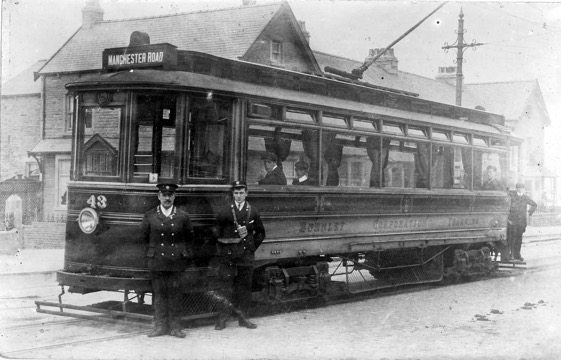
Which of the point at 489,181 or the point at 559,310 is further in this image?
the point at 489,181

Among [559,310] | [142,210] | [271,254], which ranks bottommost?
[559,310]

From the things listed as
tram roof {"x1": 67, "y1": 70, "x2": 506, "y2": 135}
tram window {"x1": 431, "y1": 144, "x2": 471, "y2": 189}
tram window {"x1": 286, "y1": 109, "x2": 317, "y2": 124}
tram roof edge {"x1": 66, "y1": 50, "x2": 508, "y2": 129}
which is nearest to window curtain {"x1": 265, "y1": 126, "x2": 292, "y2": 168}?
tram window {"x1": 286, "y1": 109, "x2": 317, "y2": 124}

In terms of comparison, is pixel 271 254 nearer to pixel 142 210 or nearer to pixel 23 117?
pixel 142 210

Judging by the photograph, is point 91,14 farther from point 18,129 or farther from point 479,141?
point 479,141

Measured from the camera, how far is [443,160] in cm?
1256


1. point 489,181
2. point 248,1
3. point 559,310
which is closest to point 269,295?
point 559,310

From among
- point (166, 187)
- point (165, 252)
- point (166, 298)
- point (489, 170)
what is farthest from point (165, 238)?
point (489, 170)

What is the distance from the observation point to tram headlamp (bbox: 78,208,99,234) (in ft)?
25.8

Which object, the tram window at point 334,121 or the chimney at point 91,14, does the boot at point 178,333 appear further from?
the chimney at point 91,14

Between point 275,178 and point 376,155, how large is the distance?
7.62 feet

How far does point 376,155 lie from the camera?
10.8m

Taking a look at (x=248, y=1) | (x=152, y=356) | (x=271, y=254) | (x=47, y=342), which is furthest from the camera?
(x=248, y=1)

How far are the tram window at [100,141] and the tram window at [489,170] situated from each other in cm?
774

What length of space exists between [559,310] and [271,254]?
4.22 metres
